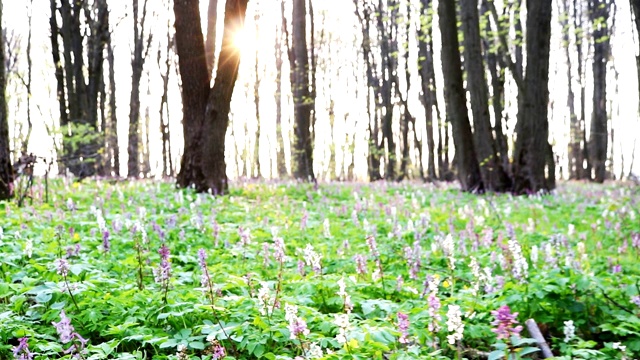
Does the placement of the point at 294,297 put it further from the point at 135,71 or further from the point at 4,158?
the point at 135,71

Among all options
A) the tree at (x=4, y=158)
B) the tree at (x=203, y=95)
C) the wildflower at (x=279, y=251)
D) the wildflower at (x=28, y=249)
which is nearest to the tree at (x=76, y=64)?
the tree at (x=203, y=95)

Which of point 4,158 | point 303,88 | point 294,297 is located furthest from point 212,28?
point 294,297

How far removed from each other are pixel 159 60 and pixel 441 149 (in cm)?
1868

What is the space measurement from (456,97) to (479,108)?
0.78 meters

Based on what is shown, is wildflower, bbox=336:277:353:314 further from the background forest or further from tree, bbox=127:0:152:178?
tree, bbox=127:0:152:178

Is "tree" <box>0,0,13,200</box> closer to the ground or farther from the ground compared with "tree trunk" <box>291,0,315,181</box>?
closer to the ground

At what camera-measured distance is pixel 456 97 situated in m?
15.2

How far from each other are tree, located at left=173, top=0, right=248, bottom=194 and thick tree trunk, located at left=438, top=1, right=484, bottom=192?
19.3 ft

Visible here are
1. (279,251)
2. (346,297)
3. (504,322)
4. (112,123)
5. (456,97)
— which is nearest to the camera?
(504,322)

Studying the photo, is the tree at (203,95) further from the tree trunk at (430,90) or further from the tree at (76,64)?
the tree trunk at (430,90)

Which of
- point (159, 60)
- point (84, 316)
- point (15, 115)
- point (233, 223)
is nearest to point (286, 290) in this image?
point (84, 316)

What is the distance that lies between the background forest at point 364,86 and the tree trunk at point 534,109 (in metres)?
0.06

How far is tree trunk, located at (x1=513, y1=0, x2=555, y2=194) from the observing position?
553 inches

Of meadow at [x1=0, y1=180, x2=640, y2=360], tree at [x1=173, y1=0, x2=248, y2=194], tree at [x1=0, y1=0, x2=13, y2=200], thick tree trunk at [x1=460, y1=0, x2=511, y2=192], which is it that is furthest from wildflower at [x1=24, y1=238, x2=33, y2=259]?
thick tree trunk at [x1=460, y1=0, x2=511, y2=192]
